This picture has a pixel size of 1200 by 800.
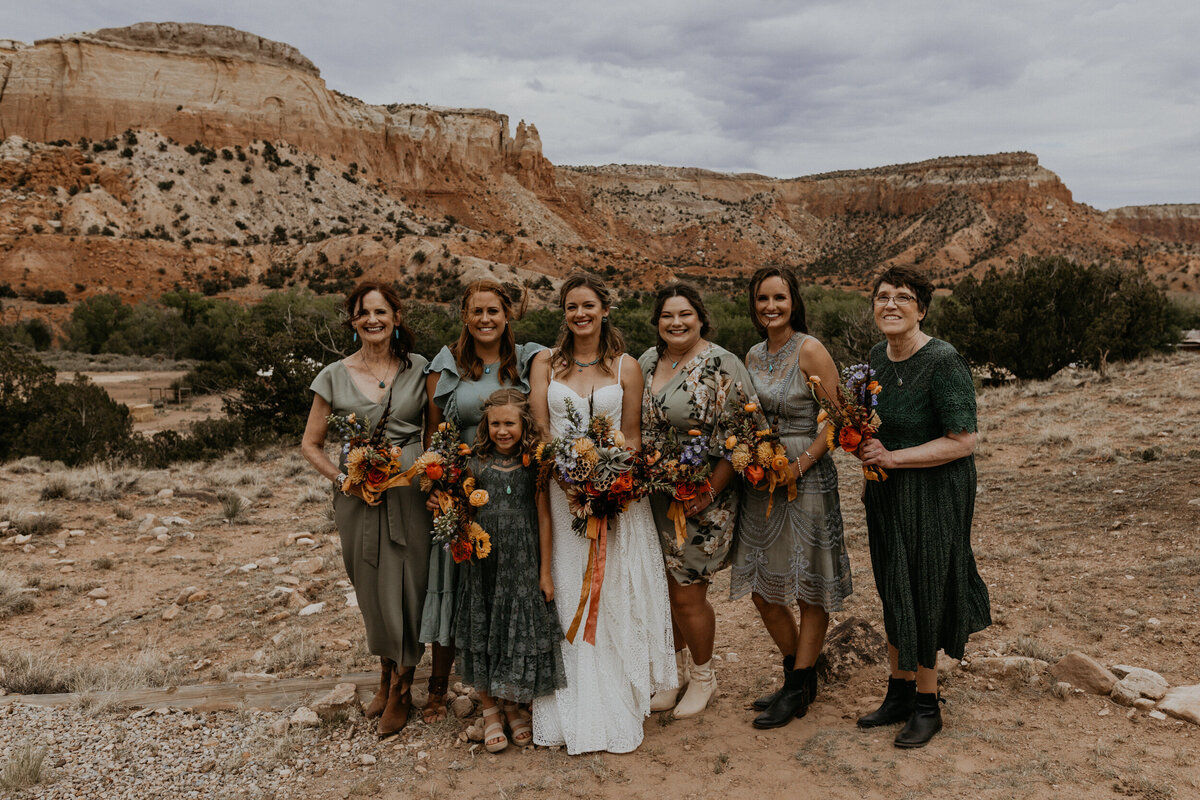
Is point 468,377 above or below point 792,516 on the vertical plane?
above

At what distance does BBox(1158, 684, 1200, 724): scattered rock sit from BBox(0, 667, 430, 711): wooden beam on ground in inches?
158

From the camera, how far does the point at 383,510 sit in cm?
355

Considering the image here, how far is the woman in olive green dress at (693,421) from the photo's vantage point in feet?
11.0

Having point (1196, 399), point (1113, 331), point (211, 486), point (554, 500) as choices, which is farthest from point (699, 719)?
point (1113, 331)

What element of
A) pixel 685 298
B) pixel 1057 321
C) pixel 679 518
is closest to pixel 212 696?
pixel 679 518

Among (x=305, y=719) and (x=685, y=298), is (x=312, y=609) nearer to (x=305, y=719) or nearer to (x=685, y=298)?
(x=305, y=719)

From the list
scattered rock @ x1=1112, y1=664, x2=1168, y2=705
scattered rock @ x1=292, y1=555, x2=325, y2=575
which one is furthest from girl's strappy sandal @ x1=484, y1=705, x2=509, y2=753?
scattered rock @ x1=292, y1=555, x2=325, y2=575

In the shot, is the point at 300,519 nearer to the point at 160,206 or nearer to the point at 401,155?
the point at 160,206

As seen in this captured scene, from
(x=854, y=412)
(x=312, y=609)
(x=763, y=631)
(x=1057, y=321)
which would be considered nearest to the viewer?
(x=854, y=412)

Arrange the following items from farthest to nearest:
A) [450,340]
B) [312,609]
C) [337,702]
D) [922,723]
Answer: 1. [450,340]
2. [312,609]
3. [337,702]
4. [922,723]

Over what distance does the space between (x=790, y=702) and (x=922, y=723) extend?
609 millimetres

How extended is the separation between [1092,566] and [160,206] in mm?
52617

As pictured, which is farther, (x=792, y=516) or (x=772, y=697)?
(x=772, y=697)

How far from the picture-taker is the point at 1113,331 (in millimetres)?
16484
